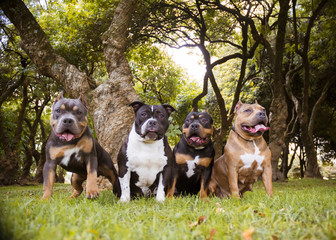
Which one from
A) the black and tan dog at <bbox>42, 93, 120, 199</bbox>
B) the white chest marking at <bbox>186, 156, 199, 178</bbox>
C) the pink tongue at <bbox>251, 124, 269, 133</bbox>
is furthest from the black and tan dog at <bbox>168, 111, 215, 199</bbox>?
the black and tan dog at <bbox>42, 93, 120, 199</bbox>

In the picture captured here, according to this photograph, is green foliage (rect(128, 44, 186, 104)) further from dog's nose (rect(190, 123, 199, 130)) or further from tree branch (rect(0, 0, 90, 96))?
dog's nose (rect(190, 123, 199, 130))

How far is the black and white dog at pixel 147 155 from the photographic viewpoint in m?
4.20

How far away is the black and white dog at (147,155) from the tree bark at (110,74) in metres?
2.29

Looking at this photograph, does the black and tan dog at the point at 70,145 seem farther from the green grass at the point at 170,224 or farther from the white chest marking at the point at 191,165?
the white chest marking at the point at 191,165

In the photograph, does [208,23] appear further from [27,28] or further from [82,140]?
[82,140]

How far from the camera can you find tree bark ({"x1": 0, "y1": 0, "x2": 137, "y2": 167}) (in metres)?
6.80

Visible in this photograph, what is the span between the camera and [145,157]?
4.27 m

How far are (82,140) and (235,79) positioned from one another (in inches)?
560

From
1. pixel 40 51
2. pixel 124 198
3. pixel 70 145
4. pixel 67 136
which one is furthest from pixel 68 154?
pixel 40 51

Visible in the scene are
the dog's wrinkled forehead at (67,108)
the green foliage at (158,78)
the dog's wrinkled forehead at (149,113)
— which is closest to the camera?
the dog's wrinkled forehead at (67,108)

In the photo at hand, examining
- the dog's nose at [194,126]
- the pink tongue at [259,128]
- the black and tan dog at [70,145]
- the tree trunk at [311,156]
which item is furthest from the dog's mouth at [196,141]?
the tree trunk at [311,156]

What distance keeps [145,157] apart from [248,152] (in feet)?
5.53

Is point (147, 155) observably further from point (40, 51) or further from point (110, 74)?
point (40, 51)

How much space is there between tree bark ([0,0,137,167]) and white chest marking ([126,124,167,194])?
91.6 inches
